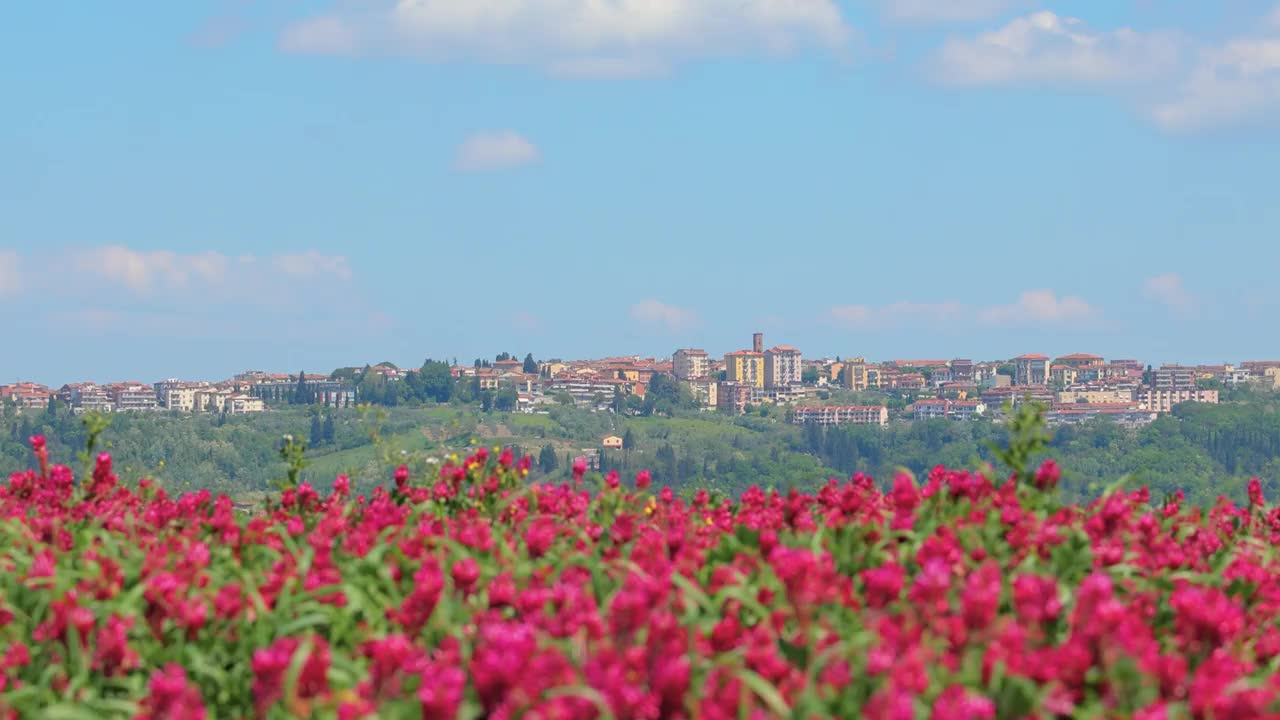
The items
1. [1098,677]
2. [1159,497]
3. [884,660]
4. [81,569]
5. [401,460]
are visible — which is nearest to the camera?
[884,660]

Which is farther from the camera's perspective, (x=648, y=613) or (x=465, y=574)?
(x=465, y=574)

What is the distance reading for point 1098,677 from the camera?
3969 millimetres

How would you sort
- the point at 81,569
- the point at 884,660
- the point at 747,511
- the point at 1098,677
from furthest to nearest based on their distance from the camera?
1. the point at 747,511
2. the point at 81,569
3. the point at 1098,677
4. the point at 884,660

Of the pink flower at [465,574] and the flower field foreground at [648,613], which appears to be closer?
the flower field foreground at [648,613]

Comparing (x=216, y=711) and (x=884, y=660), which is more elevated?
(x=884, y=660)

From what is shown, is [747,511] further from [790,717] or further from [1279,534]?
[790,717]

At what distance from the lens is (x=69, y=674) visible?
4664 mm

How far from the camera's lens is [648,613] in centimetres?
417

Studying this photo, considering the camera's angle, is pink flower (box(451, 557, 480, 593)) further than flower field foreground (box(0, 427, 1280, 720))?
Yes

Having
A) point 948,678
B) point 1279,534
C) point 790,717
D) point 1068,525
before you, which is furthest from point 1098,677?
point 1279,534

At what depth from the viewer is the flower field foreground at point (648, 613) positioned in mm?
3779

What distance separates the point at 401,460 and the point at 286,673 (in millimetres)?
5924

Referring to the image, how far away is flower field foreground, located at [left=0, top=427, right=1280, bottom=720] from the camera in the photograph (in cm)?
378

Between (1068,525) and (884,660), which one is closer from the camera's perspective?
(884,660)
